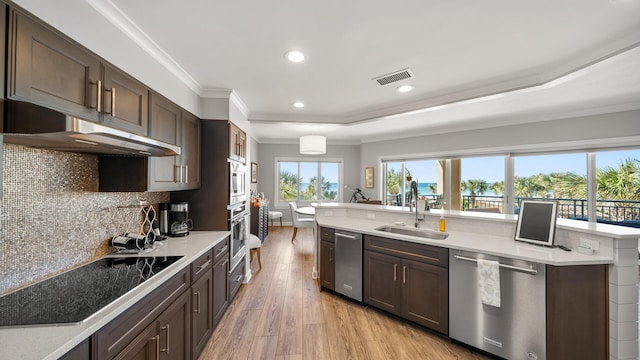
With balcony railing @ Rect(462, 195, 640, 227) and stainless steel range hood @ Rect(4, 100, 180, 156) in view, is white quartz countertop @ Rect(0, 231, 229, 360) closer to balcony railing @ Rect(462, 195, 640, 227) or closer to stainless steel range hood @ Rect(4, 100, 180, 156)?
stainless steel range hood @ Rect(4, 100, 180, 156)

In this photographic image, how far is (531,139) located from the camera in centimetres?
464

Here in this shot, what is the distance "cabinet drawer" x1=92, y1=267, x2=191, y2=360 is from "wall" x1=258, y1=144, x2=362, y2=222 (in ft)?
18.7

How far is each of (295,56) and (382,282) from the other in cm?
244

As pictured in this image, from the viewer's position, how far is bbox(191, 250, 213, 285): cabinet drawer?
1901mm

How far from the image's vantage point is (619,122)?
3855 mm

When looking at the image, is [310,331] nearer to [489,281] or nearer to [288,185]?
[489,281]

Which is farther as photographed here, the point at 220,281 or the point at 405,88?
the point at 405,88

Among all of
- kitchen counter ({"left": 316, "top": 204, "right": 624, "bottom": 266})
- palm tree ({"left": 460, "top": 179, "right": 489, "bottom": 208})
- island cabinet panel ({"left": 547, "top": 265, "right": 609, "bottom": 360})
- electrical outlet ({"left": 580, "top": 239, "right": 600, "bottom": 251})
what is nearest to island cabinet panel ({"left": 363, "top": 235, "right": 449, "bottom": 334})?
kitchen counter ({"left": 316, "top": 204, "right": 624, "bottom": 266})

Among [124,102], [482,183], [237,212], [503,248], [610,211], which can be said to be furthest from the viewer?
[482,183]

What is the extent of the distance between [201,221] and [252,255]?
1.90 meters

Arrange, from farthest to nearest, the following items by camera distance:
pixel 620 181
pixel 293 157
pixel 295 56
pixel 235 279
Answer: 1. pixel 293 157
2. pixel 620 181
3. pixel 235 279
4. pixel 295 56

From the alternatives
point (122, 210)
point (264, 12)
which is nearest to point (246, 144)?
point (122, 210)

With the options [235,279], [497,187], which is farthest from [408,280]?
[497,187]

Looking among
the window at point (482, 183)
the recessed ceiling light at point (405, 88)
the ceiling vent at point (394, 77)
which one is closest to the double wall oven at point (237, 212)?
the ceiling vent at point (394, 77)
